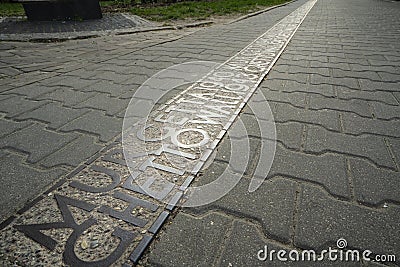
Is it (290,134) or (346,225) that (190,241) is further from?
(290,134)

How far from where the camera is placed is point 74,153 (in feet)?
6.11

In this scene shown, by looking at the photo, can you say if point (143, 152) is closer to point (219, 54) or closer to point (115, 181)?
point (115, 181)

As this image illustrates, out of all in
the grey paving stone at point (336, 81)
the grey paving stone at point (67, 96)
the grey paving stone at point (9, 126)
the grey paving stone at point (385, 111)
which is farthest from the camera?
the grey paving stone at point (336, 81)

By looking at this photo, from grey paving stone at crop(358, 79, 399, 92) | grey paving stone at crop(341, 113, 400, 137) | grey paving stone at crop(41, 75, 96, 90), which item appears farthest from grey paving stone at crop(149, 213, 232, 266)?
grey paving stone at crop(358, 79, 399, 92)

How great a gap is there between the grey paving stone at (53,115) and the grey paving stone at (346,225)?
217 cm

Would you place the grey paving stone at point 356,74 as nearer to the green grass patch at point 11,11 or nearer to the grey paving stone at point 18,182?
the grey paving stone at point 18,182

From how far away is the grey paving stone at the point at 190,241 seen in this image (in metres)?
1.13

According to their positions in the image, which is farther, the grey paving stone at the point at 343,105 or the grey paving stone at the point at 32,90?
the grey paving stone at the point at 32,90

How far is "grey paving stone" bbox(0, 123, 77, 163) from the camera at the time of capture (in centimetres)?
188

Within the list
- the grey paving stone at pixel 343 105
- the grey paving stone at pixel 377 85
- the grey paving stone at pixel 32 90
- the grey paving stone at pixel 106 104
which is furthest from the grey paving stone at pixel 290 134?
the grey paving stone at pixel 32 90

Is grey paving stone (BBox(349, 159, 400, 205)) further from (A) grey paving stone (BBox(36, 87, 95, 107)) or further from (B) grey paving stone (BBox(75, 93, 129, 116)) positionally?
(A) grey paving stone (BBox(36, 87, 95, 107))

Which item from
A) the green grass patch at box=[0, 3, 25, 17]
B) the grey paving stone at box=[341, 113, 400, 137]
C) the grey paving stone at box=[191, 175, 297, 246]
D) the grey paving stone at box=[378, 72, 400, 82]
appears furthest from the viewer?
the green grass patch at box=[0, 3, 25, 17]

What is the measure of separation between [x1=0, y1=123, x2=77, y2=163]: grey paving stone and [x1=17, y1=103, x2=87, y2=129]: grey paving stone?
13 cm

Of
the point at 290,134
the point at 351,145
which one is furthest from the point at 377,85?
the point at 290,134
